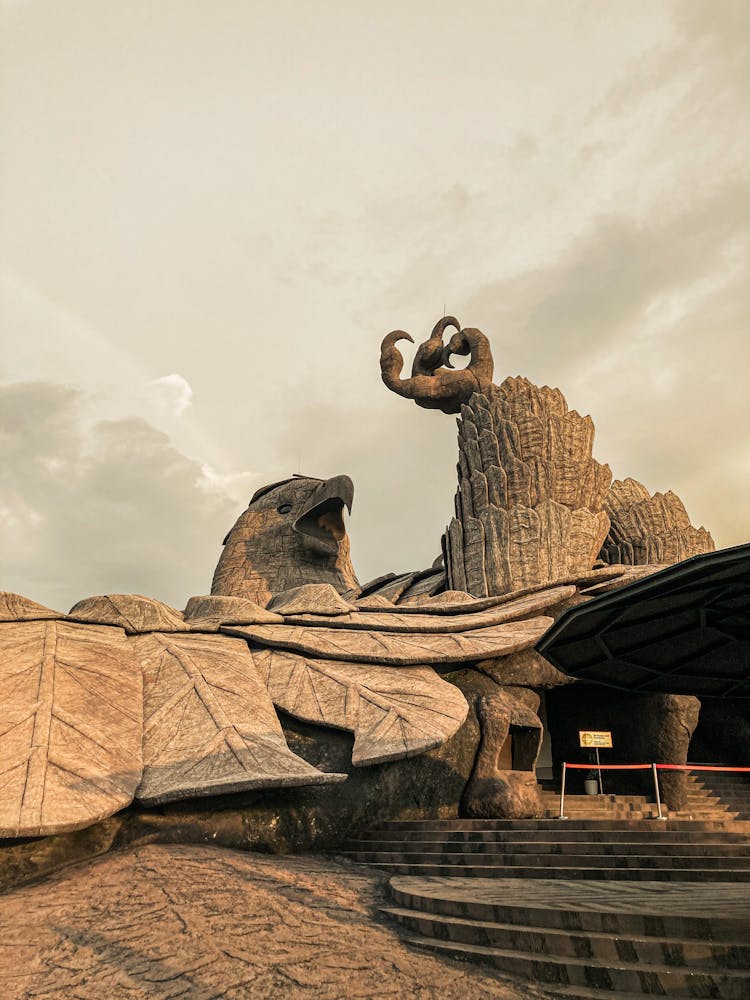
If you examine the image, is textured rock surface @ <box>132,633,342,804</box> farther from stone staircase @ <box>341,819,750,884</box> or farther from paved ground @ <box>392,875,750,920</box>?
paved ground @ <box>392,875,750,920</box>

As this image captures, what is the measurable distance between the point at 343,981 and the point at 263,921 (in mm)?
1185

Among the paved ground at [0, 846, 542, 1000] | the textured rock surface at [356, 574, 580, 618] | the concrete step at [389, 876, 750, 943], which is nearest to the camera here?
the concrete step at [389, 876, 750, 943]

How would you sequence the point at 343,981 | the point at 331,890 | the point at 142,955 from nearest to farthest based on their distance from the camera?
the point at 343,981
the point at 142,955
the point at 331,890

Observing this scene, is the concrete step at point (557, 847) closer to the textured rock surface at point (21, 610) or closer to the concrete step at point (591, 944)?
the concrete step at point (591, 944)

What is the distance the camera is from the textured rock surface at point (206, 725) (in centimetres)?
716

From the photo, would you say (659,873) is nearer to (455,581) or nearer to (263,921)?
(263,921)

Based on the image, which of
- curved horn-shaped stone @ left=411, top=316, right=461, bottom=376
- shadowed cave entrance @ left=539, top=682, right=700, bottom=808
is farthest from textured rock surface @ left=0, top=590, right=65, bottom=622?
curved horn-shaped stone @ left=411, top=316, right=461, bottom=376

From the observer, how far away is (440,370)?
74.2 ft

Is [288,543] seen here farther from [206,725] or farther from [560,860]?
[560,860]

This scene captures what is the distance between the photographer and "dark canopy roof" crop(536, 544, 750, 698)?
4.87m

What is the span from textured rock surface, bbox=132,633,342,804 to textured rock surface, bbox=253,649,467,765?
383mm

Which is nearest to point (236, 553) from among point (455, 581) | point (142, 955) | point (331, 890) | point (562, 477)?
point (455, 581)

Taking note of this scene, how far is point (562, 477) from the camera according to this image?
1788cm

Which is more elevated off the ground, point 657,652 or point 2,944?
point 657,652
